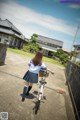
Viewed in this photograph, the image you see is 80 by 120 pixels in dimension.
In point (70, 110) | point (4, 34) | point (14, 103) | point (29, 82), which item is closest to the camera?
point (14, 103)

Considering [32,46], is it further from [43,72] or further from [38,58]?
[38,58]

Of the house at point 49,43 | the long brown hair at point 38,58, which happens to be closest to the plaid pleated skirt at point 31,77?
the long brown hair at point 38,58

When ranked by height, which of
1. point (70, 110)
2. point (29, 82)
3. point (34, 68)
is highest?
point (34, 68)

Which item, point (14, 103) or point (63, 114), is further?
point (63, 114)

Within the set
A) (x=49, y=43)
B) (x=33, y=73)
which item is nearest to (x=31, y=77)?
(x=33, y=73)

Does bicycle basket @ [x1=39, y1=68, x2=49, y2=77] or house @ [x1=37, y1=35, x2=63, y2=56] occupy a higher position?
house @ [x1=37, y1=35, x2=63, y2=56]

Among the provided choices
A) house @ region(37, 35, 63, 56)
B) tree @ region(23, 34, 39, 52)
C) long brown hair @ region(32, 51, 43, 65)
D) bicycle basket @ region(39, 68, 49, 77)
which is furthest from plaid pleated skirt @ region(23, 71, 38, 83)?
house @ region(37, 35, 63, 56)

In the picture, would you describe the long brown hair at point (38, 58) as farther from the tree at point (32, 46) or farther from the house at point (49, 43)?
the house at point (49, 43)

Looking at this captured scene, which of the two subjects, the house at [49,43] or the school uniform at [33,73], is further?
the house at [49,43]

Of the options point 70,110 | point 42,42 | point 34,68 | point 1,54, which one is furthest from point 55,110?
point 42,42

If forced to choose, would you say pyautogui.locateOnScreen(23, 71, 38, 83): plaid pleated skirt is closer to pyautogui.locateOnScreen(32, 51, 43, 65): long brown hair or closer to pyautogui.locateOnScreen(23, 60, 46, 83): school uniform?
pyautogui.locateOnScreen(23, 60, 46, 83): school uniform

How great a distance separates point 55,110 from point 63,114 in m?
0.30

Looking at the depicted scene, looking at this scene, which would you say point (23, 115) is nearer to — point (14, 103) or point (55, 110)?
point (14, 103)

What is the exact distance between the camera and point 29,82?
17.9 ft
